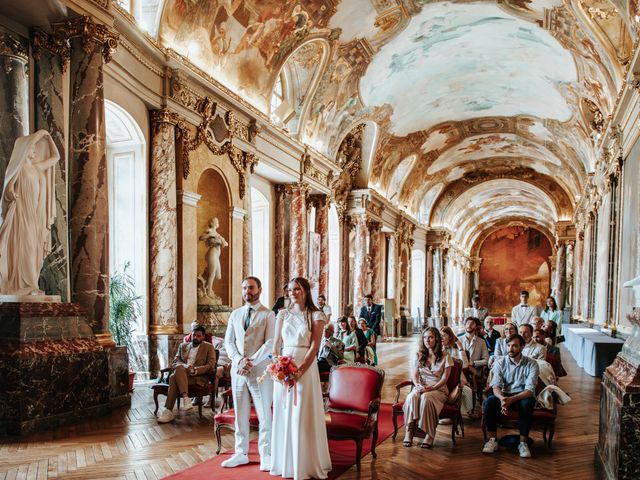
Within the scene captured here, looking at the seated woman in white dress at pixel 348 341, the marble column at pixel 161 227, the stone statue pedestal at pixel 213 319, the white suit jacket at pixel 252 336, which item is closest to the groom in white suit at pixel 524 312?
the seated woman in white dress at pixel 348 341

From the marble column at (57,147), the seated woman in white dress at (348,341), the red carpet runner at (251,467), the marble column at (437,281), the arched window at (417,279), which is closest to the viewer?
the red carpet runner at (251,467)

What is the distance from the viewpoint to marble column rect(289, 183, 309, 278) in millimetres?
16250

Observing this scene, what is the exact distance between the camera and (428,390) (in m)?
6.70

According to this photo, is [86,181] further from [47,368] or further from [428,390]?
[428,390]

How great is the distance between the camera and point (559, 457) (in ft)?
20.5

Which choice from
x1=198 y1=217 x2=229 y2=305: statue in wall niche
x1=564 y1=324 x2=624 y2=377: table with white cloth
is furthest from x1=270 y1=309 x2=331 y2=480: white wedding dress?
x1=564 y1=324 x2=624 y2=377: table with white cloth

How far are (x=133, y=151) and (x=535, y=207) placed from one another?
1403 inches

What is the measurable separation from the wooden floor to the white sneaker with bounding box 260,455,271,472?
2.33ft

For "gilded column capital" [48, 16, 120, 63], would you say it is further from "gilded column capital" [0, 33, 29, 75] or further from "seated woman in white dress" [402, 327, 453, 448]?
"seated woman in white dress" [402, 327, 453, 448]

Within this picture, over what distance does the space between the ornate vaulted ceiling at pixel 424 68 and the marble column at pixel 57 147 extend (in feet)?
9.91

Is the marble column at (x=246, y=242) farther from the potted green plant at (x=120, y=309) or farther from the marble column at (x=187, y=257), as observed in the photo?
the potted green plant at (x=120, y=309)

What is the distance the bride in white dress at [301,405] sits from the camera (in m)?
5.18

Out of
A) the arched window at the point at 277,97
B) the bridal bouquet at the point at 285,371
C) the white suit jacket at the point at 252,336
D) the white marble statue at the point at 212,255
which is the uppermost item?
the arched window at the point at 277,97

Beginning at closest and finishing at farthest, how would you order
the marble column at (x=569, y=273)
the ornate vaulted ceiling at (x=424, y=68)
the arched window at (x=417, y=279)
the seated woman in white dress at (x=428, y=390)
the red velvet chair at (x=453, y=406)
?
the seated woman in white dress at (x=428, y=390) → the red velvet chair at (x=453, y=406) → the ornate vaulted ceiling at (x=424, y=68) → the marble column at (x=569, y=273) → the arched window at (x=417, y=279)
